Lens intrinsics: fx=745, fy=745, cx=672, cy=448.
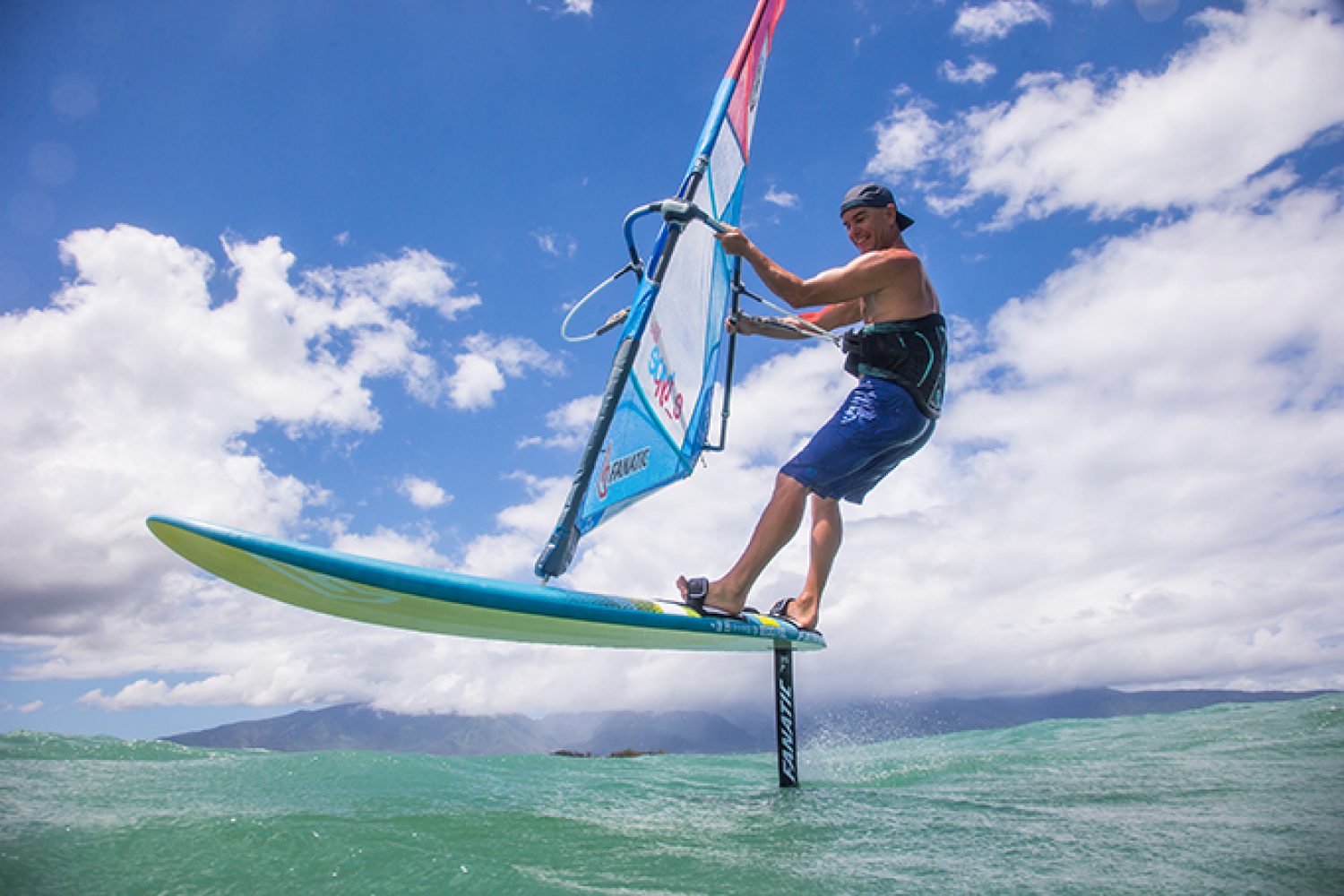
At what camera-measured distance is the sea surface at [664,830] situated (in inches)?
78.7

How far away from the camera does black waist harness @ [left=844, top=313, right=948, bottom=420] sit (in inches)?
156

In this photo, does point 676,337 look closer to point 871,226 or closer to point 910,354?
point 871,226

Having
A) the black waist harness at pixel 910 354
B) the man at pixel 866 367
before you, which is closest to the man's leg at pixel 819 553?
the man at pixel 866 367

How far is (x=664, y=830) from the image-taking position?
2.91m

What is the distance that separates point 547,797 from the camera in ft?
12.6

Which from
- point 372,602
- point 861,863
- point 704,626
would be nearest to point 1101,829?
point 861,863

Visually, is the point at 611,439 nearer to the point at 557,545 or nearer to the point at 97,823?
the point at 557,545

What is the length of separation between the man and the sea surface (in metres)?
1.29

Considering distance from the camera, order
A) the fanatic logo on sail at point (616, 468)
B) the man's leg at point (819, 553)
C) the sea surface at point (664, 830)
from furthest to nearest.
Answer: the man's leg at point (819, 553) → the fanatic logo on sail at point (616, 468) → the sea surface at point (664, 830)

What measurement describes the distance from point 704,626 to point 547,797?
120 cm

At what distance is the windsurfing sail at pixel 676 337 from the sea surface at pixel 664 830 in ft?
4.70

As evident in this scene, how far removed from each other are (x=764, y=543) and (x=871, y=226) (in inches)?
72.4

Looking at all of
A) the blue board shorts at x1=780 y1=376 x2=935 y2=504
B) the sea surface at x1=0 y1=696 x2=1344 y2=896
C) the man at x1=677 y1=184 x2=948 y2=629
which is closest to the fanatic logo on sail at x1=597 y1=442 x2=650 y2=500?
the man at x1=677 y1=184 x2=948 y2=629

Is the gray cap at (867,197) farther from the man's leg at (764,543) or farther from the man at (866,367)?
the man's leg at (764,543)
